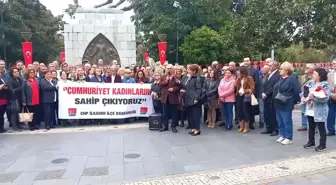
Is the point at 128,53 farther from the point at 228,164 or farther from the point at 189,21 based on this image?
the point at 189,21

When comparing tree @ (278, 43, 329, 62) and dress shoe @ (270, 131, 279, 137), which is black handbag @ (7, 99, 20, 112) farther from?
tree @ (278, 43, 329, 62)

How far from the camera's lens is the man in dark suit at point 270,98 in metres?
7.93

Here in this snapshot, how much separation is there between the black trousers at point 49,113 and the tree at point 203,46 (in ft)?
59.6

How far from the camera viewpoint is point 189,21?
31.0m

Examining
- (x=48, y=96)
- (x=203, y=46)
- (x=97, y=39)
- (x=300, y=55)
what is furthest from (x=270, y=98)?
(x=300, y=55)

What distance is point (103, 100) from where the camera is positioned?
9.64 metres

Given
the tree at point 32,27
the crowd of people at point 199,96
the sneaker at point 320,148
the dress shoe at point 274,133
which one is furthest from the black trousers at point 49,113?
the tree at point 32,27

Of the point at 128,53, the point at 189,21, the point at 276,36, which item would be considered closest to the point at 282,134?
the point at 276,36

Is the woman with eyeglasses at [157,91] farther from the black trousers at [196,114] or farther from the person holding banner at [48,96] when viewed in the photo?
the person holding banner at [48,96]

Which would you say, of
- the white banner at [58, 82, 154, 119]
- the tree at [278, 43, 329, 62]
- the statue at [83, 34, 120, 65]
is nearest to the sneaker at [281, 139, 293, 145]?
the white banner at [58, 82, 154, 119]

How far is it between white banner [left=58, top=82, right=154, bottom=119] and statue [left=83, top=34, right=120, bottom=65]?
7.33m

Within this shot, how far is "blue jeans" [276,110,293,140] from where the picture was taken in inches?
279

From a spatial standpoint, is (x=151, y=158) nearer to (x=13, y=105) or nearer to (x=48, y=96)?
(x=48, y=96)

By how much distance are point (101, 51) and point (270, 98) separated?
1099 cm
